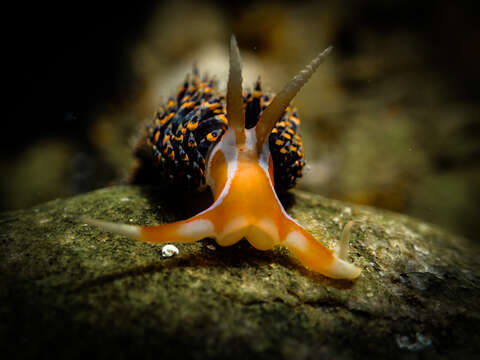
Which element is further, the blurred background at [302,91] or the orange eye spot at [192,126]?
the blurred background at [302,91]

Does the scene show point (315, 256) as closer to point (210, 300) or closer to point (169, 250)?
point (210, 300)

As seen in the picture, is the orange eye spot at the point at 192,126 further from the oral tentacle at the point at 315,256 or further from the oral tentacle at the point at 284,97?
the oral tentacle at the point at 315,256

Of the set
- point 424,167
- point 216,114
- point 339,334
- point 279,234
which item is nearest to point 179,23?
point 216,114

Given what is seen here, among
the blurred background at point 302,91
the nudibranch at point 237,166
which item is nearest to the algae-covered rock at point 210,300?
the nudibranch at point 237,166

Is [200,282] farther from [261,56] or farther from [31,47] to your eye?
[31,47]

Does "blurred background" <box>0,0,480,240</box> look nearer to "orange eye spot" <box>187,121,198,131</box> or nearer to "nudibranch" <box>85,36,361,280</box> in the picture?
"nudibranch" <box>85,36,361,280</box>

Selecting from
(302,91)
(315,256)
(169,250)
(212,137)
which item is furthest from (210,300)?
(302,91)
